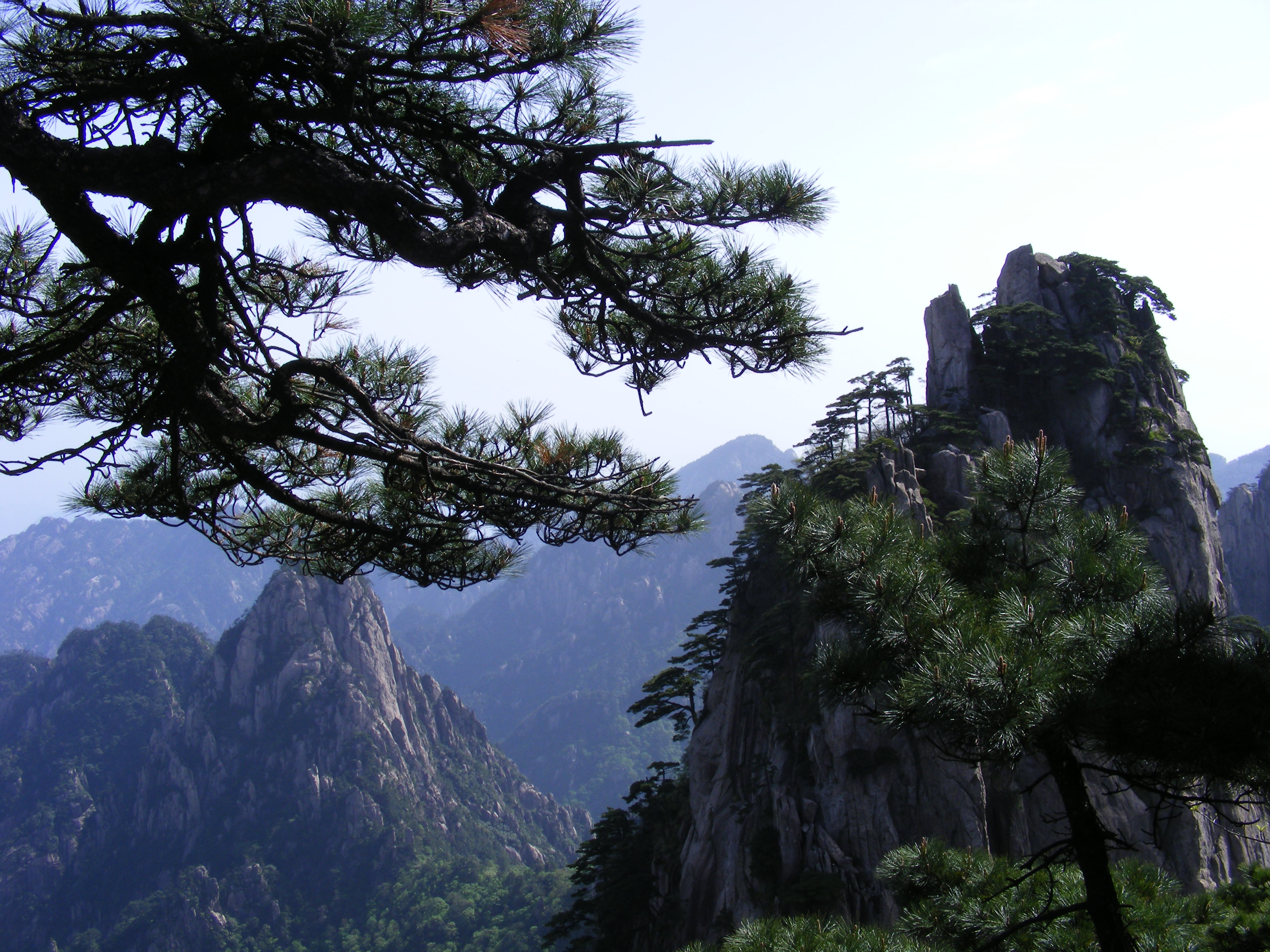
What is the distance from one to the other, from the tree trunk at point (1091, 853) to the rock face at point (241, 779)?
2544 inches

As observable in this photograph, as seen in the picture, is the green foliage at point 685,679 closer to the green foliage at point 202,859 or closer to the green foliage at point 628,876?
the green foliage at point 628,876

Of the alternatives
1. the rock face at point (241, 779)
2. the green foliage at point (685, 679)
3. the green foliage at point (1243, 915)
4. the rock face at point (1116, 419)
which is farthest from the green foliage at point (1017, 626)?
the rock face at point (241, 779)

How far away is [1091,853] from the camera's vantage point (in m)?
2.89

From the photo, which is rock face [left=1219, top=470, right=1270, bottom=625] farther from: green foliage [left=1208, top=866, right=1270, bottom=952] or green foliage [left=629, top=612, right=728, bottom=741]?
green foliage [left=1208, top=866, right=1270, bottom=952]

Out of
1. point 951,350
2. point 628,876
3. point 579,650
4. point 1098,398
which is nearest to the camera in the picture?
point 628,876

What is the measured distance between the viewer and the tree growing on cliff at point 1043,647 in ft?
7.80

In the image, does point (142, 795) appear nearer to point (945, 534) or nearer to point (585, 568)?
point (945, 534)

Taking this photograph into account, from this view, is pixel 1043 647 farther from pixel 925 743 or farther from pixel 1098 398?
pixel 1098 398

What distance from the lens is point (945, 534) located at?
12.7ft

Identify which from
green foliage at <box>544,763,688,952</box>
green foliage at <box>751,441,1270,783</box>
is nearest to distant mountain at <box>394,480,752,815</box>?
green foliage at <box>544,763,688,952</box>

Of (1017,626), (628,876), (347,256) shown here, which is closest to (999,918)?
(1017,626)

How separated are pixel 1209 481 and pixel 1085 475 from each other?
16.3 ft

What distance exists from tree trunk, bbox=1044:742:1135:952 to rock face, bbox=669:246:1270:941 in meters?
6.66

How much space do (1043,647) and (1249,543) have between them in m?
61.3
